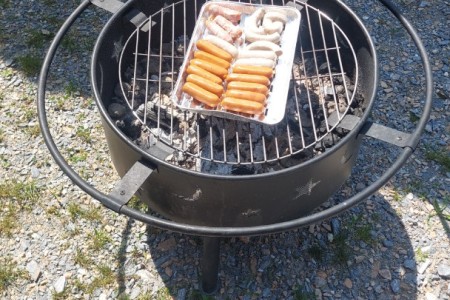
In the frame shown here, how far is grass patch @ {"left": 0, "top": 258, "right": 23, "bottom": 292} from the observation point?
2.95 metres

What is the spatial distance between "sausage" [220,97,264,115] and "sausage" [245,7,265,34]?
56cm

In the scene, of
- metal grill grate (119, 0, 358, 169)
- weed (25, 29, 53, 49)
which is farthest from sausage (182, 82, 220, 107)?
weed (25, 29, 53, 49)

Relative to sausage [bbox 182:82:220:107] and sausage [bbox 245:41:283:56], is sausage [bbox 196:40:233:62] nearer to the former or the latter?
sausage [bbox 245:41:283:56]

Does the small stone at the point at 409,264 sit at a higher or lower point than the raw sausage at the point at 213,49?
lower

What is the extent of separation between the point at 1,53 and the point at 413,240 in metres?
3.48

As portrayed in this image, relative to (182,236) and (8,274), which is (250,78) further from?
(8,274)

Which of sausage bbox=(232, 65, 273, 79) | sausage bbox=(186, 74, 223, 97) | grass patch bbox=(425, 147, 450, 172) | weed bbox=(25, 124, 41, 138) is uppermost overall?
sausage bbox=(232, 65, 273, 79)

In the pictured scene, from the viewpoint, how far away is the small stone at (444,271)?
301cm

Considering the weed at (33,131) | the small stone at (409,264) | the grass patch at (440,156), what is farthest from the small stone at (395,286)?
the weed at (33,131)

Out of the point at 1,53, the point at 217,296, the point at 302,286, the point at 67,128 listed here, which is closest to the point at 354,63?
the point at 302,286

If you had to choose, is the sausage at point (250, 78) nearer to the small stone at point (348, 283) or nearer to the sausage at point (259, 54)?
the sausage at point (259, 54)

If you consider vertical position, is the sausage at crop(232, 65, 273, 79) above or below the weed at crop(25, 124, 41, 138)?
above

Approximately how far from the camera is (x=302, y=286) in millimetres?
2943

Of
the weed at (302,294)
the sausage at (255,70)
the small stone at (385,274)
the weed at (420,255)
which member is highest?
the sausage at (255,70)
